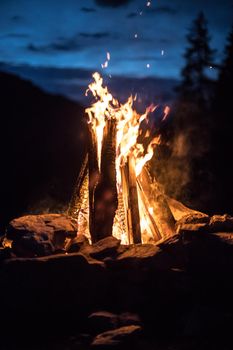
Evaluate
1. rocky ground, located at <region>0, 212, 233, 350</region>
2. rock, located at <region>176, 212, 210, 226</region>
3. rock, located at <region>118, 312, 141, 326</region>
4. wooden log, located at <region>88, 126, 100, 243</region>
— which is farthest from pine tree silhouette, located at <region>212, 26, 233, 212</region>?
rock, located at <region>118, 312, 141, 326</region>

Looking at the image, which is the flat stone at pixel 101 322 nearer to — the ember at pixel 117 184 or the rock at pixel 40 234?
the rock at pixel 40 234

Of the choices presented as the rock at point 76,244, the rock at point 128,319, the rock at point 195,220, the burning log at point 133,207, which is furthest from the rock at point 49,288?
the rock at point 195,220

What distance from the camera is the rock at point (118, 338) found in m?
3.99

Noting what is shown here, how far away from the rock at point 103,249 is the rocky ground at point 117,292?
1 centimetres

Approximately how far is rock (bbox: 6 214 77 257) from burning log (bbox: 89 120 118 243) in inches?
11.5

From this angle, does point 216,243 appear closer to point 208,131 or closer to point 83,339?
point 83,339

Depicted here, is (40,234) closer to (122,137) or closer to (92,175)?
(92,175)

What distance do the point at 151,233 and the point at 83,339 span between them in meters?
2.10

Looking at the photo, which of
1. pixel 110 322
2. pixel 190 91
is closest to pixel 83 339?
pixel 110 322

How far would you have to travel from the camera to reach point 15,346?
4316 mm

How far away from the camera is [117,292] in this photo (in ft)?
16.2

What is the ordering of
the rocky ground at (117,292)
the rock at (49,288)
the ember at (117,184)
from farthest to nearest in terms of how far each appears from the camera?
1. the ember at (117,184)
2. the rock at (49,288)
3. the rocky ground at (117,292)

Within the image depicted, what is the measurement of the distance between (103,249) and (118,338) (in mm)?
1248

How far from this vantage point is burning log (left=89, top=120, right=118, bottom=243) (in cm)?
575
